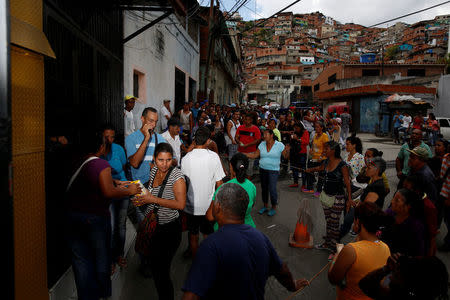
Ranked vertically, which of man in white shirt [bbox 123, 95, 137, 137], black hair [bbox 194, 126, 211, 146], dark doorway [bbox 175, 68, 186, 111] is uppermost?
dark doorway [bbox 175, 68, 186, 111]

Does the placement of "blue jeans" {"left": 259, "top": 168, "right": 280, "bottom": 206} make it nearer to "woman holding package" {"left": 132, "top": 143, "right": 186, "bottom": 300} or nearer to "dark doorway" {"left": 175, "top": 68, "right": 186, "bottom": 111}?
"woman holding package" {"left": 132, "top": 143, "right": 186, "bottom": 300}

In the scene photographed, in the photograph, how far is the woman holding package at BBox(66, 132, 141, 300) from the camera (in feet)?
8.41

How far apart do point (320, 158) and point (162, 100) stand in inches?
203

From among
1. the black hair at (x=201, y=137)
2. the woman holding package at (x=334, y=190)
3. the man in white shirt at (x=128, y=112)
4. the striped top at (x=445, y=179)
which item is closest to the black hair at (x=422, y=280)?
the black hair at (x=201, y=137)

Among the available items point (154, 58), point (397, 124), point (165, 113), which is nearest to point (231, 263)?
point (154, 58)

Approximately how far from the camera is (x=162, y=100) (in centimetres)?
985

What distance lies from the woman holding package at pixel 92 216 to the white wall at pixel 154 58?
4394 mm

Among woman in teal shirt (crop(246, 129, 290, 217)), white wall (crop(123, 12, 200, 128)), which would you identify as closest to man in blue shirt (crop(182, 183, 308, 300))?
woman in teal shirt (crop(246, 129, 290, 217))

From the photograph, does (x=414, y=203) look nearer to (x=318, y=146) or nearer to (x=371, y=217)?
(x=371, y=217)

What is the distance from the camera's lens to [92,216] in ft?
8.64

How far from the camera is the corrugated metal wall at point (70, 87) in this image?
10.3 feet

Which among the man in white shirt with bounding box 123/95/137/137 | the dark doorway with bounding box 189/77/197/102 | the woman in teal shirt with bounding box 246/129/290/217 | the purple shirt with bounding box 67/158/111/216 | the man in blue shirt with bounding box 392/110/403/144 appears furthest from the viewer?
the man in blue shirt with bounding box 392/110/403/144

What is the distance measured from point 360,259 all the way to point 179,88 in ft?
37.0

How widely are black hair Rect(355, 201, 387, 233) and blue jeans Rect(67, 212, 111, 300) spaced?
217cm
